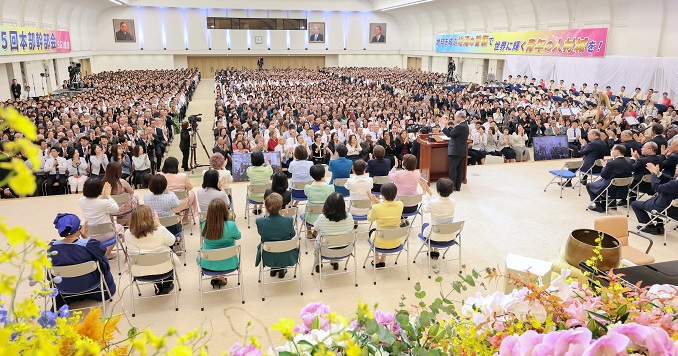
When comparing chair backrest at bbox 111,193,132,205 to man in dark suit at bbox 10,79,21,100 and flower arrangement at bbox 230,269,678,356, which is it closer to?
flower arrangement at bbox 230,269,678,356

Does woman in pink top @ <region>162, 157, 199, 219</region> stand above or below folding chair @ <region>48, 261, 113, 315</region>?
above

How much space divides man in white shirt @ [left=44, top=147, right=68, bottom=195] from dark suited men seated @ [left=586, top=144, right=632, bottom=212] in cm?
1046

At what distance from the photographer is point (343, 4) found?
42.1 metres

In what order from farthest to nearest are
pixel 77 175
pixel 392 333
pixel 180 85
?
pixel 180 85, pixel 77 175, pixel 392 333

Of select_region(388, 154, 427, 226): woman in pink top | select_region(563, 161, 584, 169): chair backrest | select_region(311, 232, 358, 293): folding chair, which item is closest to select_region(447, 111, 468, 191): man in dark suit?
select_region(388, 154, 427, 226): woman in pink top

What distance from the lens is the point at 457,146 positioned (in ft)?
29.0

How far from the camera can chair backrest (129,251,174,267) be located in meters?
4.77

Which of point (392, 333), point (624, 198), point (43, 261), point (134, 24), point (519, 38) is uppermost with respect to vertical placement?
point (134, 24)

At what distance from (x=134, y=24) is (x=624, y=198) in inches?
1605

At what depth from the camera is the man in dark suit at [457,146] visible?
8.76 metres

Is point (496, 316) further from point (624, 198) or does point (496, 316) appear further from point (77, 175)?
point (77, 175)

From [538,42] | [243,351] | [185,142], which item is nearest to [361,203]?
[243,351]

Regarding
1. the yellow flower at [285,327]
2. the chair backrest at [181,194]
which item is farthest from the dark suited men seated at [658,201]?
Answer: the yellow flower at [285,327]

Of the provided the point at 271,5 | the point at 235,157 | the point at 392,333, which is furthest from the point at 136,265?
the point at 271,5
